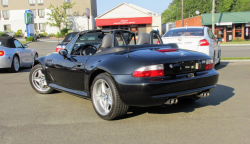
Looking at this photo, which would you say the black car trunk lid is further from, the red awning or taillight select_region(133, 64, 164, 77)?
the red awning

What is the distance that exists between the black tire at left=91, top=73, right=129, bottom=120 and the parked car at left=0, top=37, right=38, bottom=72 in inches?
267

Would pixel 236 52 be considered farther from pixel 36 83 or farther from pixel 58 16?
Result: pixel 58 16

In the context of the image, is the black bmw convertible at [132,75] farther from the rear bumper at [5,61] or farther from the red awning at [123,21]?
the red awning at [123,21]

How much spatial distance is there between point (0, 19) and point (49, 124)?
62816 mm

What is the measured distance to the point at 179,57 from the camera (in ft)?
12.9

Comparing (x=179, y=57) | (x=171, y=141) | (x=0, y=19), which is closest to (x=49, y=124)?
(x=171, y=141)

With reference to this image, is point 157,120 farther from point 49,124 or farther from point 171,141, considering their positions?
point 49,124

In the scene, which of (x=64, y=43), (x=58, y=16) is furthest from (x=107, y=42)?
(x=58, y=16)

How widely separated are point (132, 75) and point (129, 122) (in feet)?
2.58

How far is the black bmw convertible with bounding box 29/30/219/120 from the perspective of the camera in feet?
11.9

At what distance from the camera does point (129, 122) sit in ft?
13.0

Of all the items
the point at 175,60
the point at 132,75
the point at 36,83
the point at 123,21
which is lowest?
the point at 36,83

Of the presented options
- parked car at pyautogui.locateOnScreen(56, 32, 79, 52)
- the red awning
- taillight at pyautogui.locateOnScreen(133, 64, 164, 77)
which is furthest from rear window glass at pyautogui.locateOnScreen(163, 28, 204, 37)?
the red awning

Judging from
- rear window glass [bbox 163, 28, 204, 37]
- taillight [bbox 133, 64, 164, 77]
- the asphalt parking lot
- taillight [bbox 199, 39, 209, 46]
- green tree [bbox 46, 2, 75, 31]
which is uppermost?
green tree [bbox 46, 2, 75, 31]
